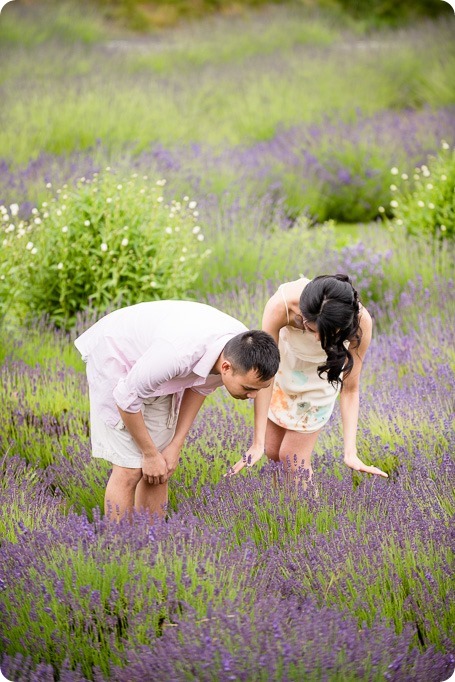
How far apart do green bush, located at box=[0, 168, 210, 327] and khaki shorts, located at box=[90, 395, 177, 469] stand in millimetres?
1558

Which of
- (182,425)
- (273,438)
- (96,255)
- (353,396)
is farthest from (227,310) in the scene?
(182,425)

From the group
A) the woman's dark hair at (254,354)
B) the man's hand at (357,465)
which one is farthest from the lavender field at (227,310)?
the woman's dark hair at (254,354)

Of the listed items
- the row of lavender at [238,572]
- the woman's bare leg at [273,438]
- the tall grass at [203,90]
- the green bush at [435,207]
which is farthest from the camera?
the tall grass at [203,90]

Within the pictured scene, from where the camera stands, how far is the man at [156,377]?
7.54ft

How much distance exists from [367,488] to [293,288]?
66 cm

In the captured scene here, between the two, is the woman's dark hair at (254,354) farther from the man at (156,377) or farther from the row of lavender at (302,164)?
the row of lavender at (302,164)

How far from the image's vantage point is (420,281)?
4500 millimetres

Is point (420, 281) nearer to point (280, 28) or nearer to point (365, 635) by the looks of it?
point (365, 635)

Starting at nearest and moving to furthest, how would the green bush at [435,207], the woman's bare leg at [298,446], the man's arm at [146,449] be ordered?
the man's arm at [146,449], the woman's bare leg at [298,446], the green bush at [435,207]

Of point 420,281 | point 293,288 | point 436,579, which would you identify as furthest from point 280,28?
point 436,579

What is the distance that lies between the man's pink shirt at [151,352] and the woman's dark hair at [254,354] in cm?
8

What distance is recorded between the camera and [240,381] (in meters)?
2.30

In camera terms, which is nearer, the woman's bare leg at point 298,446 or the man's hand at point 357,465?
the man's hand at point 357,465

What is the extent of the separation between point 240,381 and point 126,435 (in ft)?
1.43
